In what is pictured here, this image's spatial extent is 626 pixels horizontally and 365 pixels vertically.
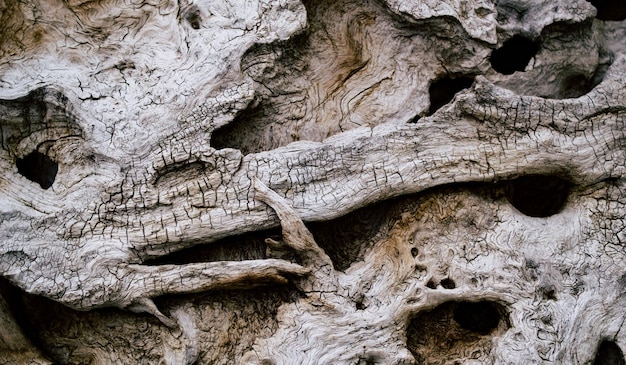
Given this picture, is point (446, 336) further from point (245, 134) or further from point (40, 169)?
point (40, 169)

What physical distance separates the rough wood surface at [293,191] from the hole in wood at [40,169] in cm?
1

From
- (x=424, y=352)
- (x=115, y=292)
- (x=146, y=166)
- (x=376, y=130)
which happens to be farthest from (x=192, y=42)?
(x=424, y=352)

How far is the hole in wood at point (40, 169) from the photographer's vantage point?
344 centimetres

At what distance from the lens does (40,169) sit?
3.50 meters

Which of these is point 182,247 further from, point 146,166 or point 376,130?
point 376,130

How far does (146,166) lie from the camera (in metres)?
3.11

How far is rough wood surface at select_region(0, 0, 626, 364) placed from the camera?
2992mm

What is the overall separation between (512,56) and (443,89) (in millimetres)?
439

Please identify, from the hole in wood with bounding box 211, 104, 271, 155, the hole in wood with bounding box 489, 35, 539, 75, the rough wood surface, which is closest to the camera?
the rough wood surface

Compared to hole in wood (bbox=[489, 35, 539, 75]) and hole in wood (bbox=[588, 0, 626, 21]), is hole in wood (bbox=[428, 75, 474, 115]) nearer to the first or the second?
hole in wood (bbox=[489, 35, 539, 75])

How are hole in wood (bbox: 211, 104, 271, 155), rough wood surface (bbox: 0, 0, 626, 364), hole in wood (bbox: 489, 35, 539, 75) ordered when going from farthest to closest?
hole in wood (bbox: 489, 35, 539, 75)
hole in wood (bbox: 211, 104, 271, 155)
rough wood surface (bbox: 0, 0, 626, 364)

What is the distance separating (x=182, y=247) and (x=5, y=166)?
991 mm

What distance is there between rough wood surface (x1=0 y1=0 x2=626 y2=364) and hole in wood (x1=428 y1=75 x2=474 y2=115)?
0.16 meters

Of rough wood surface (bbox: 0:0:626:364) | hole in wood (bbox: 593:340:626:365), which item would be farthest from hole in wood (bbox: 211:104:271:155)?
hole in wood (bbox: 593:340:626:365)
